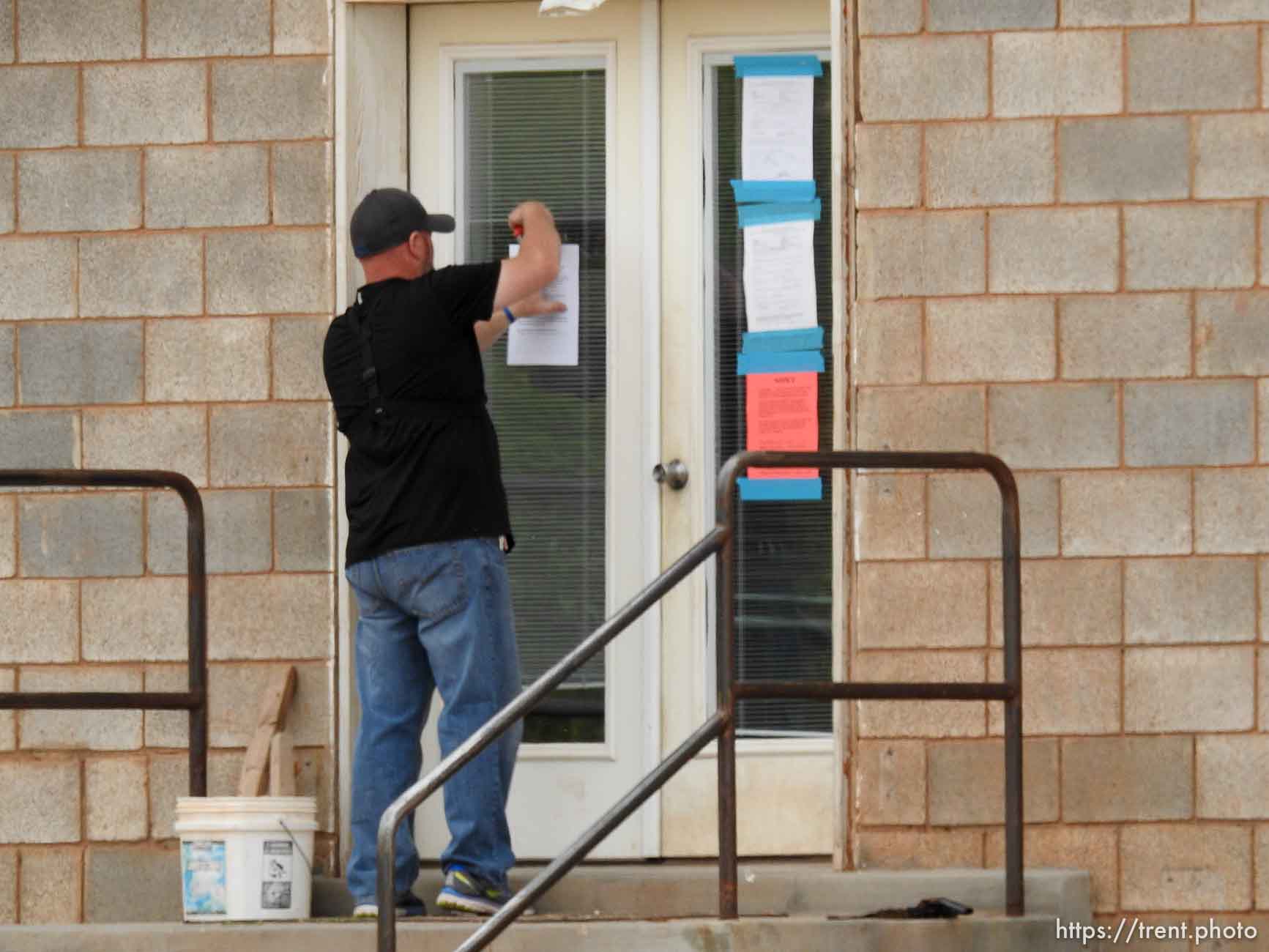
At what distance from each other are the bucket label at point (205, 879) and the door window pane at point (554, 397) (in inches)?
51.6

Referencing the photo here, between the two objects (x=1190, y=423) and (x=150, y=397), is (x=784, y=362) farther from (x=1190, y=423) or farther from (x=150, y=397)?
(x=150, y=397)

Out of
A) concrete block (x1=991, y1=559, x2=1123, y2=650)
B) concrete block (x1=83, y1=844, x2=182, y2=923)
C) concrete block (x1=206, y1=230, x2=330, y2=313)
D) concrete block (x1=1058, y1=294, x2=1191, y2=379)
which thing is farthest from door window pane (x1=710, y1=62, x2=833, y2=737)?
concrete block (x1=83, y1=844, x2=182, y2=923)

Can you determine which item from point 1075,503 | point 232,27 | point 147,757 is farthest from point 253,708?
point 1075,503

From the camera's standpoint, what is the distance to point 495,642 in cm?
582

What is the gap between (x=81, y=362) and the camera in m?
6.66

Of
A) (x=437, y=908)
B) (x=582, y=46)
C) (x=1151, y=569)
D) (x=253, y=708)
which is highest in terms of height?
(x=582, y=46)

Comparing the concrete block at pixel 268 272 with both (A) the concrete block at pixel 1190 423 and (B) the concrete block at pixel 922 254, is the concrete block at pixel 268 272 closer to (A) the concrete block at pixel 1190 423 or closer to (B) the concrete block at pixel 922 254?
(B) the concrete block at pixel 922 254

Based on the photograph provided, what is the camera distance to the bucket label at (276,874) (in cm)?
574

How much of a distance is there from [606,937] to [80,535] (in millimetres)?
2170

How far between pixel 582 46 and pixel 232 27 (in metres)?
1.02

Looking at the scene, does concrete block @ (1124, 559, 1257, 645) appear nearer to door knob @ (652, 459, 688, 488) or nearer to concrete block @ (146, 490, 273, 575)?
door knob @ (652, 459, 688, 488)

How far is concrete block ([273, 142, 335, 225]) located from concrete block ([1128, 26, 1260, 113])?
2239 mm

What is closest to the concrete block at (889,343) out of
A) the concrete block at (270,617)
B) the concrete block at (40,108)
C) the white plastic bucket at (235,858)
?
the concrete block at (270,617)

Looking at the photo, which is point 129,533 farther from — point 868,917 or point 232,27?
point 868,917
